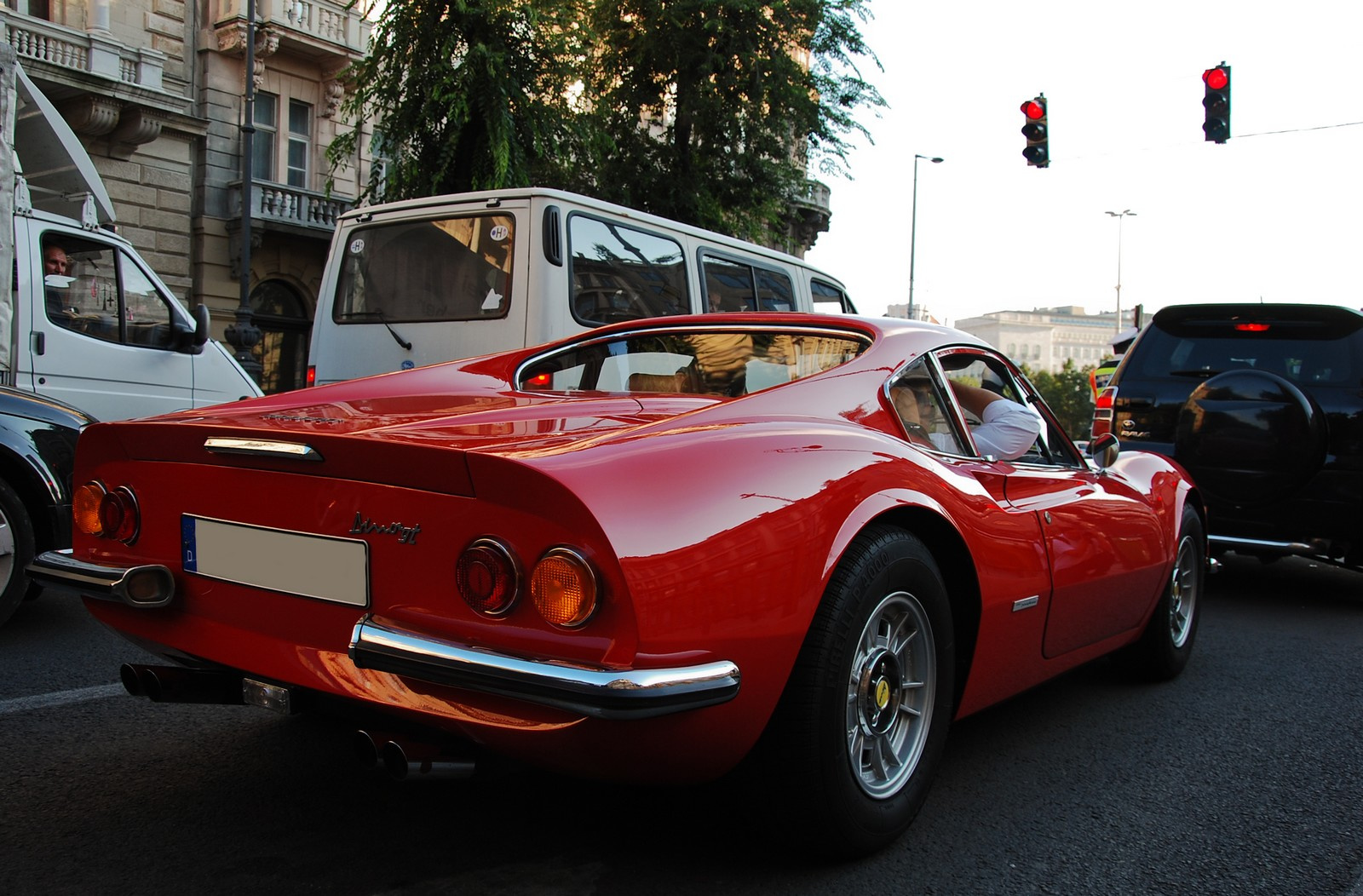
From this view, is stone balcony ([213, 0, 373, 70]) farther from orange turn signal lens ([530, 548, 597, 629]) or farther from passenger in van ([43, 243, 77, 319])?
orange turn signal lens ([530, 548, 597, 629])

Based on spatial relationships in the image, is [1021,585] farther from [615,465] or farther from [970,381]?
[615,465]

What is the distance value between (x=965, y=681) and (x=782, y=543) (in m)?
0.96

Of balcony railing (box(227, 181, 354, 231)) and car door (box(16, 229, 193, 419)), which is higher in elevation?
balcony railing (box(227, 181, 354, 231))

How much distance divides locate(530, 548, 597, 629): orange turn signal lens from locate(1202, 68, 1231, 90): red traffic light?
532 inches

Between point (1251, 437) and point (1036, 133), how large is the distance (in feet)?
31.6

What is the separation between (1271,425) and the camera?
6.20 metres

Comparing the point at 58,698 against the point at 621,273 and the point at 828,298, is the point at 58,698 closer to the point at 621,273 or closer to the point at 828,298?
the point at 621,273

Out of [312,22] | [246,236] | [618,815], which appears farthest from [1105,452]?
[312,22]

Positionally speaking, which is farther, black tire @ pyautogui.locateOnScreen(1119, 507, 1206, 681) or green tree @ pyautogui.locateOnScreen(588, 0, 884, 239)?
green tree @ pyautogui.locateOnScreen(588, 0, 884, 239)

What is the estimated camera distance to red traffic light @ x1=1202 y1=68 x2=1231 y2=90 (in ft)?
43.5

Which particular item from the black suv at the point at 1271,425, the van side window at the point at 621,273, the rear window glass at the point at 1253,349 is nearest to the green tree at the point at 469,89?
the van side window at the point at 621,273

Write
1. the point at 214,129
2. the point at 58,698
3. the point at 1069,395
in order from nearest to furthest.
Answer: the point at 58,698
the point at 214,129
the point at 1069,395

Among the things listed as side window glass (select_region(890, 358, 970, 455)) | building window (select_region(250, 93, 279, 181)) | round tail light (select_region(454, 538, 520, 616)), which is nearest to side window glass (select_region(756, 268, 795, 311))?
side window glass (select_region(890, 358, 970, 455))

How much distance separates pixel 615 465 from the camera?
7.17 feet
